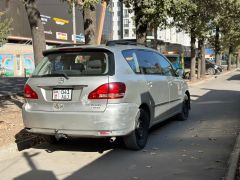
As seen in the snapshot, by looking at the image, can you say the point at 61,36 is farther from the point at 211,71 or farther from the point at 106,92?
the point at 106,92

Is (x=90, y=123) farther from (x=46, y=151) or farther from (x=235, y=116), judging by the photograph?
(x=235, y=116)

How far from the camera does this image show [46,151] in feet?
24.7

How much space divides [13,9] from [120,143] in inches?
1752

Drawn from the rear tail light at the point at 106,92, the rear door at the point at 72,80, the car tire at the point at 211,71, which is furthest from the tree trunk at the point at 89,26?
the car tire at the point at 211,71

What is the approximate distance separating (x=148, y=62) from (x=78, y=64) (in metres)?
1.71

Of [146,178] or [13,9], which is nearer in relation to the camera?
[146,178]

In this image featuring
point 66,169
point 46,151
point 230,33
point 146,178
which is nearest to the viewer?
point 146,178

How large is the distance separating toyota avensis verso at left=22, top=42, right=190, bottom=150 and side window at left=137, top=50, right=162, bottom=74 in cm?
12

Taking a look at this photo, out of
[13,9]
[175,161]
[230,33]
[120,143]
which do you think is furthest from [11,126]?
[13,9]

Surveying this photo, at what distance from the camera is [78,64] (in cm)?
697

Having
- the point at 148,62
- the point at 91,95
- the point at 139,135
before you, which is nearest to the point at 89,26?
the point at 148,62

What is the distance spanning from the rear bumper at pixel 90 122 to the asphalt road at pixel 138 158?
0.47 meters

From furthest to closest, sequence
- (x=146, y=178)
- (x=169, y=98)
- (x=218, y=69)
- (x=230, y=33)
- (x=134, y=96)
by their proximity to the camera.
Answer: (x=218, y=69) → (x=230, y=33) → (x=169, y=98) → (x=134, y=96) → (x=146, y=178)

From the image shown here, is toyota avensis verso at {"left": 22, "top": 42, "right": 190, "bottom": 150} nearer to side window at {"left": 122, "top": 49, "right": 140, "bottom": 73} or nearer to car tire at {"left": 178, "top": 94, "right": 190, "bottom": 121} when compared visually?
side window at {"left": 122, "top": 49, "right": 140, "bottom": 73}
